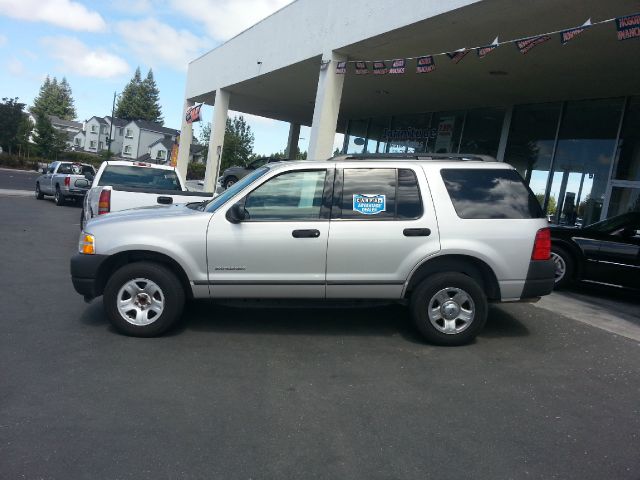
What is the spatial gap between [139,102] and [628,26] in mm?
105765

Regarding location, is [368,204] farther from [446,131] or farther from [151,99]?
[151,99]

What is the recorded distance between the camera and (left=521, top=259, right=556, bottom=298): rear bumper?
537 cm

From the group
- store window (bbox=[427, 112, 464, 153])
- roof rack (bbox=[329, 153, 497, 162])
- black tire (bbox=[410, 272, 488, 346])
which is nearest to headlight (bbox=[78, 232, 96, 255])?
roof rack (bbox=[329, 153, 497, 162])

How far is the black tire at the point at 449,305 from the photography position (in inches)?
209

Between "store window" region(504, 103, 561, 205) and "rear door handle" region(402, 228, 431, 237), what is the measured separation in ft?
35.2

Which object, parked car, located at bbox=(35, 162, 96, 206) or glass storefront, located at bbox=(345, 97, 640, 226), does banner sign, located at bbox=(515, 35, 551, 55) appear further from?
parked car, located at bbox=(35, 162, 96, 206)

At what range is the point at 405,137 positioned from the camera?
67.7 ft

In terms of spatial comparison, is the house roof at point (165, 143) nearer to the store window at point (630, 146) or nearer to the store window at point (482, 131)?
the store window at point (482, 131)

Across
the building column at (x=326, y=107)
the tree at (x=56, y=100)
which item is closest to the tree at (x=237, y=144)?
the building column at (x=326, y=107)

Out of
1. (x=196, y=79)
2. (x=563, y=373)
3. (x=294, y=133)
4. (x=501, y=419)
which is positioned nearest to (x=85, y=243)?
(x=501, y=419)

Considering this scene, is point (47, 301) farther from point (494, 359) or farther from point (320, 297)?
point (494, 359)

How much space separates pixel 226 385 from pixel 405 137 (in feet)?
58.1

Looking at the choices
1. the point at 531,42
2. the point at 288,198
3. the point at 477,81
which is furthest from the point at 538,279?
the point at 477,81

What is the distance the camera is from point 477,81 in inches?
526
